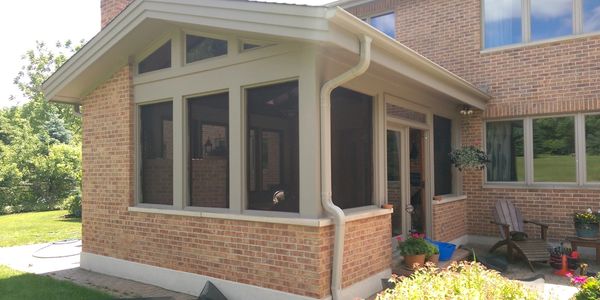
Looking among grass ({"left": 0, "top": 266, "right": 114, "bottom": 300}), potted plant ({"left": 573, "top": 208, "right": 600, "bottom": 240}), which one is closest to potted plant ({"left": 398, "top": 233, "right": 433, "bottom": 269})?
potted plant ({"left": 573, "top": 208, "right": 600, "bottom": 240})

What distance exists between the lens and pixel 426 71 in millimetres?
5953


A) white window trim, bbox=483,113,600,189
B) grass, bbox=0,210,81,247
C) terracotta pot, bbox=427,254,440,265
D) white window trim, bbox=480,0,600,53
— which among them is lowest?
grass, bbox=0,210,81,247

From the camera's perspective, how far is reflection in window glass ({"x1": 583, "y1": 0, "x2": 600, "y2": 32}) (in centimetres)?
773

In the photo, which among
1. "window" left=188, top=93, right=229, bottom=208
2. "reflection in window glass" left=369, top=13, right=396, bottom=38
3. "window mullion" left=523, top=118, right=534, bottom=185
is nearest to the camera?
"window" left=188, top=93, right=229, bottom=208

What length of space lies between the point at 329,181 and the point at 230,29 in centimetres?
197

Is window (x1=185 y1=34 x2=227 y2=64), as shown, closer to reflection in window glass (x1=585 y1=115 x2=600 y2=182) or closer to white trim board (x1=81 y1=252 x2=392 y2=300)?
white trim board (x1=81 y1=252 x2=392 y2=300)

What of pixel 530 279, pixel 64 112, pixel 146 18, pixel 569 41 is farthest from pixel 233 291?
pixel 64 112

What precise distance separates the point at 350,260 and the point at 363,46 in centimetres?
234

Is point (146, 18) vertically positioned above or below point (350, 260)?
above

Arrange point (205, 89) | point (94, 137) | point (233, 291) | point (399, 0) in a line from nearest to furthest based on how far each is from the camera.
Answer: point (233, 291)
point (205, 89)
point (94, 137)
point (399, 0)

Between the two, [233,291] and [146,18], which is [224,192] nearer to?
[233,291]

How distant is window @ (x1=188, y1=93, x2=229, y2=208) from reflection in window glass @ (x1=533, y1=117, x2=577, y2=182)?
598 centimetres

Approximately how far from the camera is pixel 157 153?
6254mm

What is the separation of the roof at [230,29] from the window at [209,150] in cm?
105
